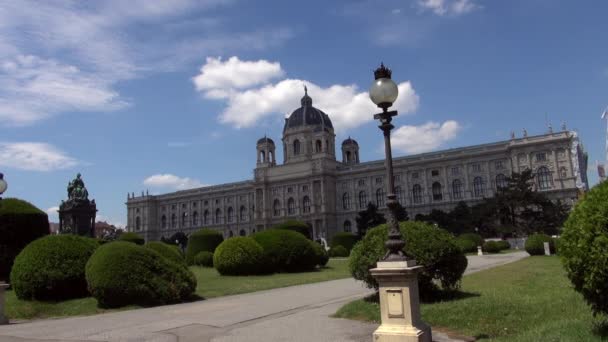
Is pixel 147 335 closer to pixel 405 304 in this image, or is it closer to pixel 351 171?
pixel 405 304

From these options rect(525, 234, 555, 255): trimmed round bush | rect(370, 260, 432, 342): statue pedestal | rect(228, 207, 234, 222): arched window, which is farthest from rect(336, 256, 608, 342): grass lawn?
rect(228, 207, 234, 222): arched window

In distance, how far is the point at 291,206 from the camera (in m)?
92.9

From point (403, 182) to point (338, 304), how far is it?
72706mm

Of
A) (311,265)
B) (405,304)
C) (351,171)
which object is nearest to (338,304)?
(405,304)

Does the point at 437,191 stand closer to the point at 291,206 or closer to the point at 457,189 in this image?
the point at 457,189

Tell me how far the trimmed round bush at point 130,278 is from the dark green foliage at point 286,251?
27.5ft

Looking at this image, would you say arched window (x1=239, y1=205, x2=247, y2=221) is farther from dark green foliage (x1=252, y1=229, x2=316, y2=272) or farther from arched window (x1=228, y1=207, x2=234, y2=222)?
dark green foliage (x1=252, y1=229, x2=316, y2=272)

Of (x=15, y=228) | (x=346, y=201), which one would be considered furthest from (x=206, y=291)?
(x=346, y=201)

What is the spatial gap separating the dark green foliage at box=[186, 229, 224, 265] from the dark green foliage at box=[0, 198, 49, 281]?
41.0ft

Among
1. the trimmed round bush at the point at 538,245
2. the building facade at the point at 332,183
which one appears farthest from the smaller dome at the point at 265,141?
the trimmed round bush at the point at 538,245

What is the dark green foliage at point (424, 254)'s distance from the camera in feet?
34.1

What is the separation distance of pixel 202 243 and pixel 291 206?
206 ft

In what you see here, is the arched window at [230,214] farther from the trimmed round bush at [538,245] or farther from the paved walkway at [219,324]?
the paved walkway at [219,324]

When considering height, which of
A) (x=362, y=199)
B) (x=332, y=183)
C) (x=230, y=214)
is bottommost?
(x=230, y=214)
